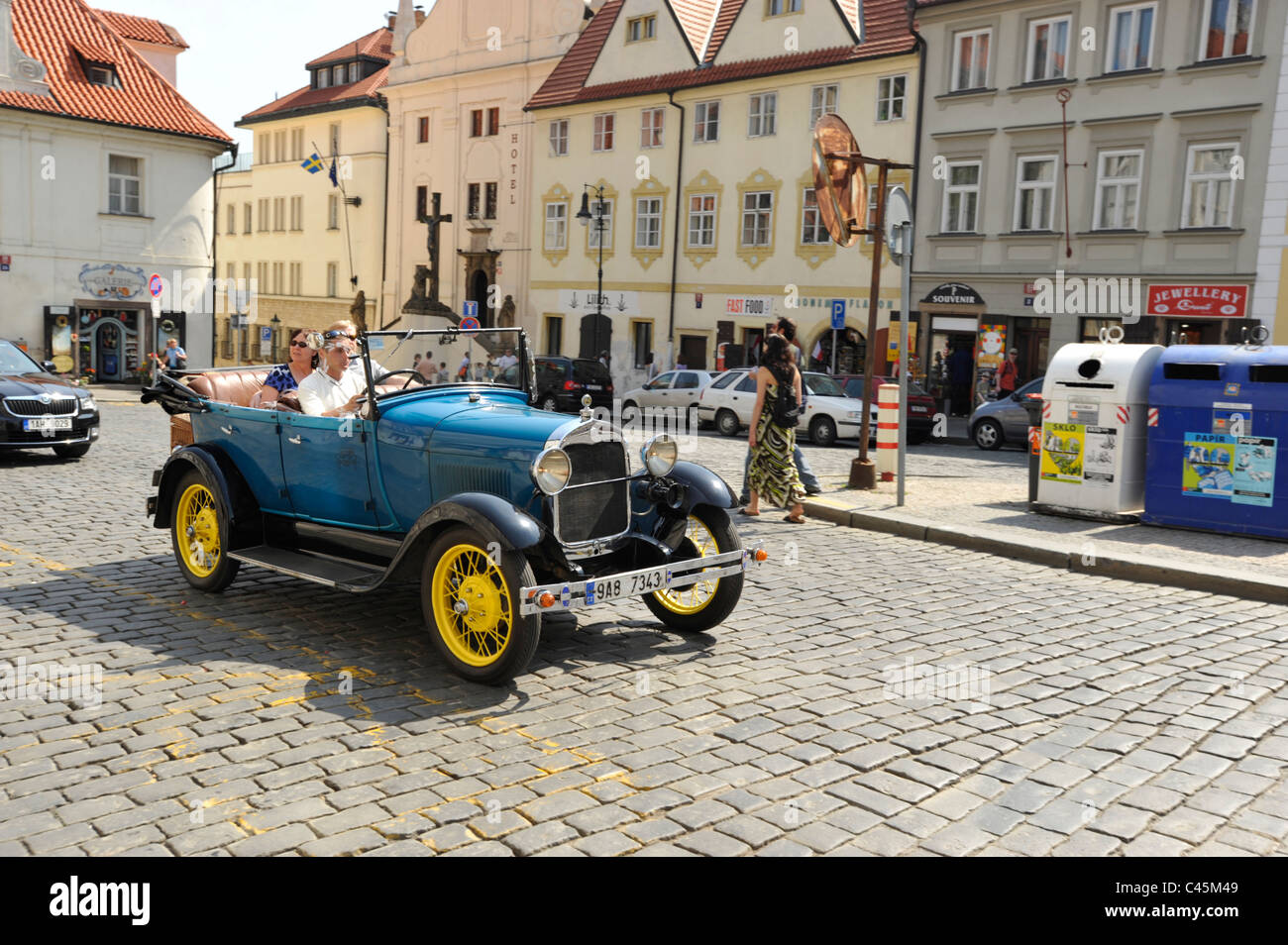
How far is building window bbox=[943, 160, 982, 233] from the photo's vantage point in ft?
99.1

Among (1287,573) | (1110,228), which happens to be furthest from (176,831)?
(1110,228)

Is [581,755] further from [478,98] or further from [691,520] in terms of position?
[478,98]

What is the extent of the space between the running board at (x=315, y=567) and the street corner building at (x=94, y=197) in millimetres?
30232

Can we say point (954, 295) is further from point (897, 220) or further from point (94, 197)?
point (94, 197)

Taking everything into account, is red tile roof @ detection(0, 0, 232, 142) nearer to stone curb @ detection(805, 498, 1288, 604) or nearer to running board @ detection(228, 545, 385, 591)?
stone curb @ detection(805, 498, 1288, 604)

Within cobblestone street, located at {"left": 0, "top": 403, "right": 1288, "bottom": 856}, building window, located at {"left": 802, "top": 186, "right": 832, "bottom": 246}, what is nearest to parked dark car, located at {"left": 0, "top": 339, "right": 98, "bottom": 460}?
cobblestone street, located at {"left": 0, "top": 403, "right": 1288, "bottom": 856}

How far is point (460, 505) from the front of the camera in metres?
5.93

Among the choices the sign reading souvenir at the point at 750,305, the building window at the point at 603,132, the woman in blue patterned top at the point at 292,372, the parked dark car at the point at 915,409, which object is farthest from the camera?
the building window at the point at 603,132

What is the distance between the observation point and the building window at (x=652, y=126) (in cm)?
3884

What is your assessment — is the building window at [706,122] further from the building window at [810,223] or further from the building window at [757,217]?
the building window at [810,223]

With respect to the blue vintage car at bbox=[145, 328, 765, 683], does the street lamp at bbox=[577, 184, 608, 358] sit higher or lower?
higher

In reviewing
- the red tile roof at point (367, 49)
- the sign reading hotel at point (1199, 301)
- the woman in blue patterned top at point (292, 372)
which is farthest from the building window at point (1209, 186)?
the red tile roof at point (367, 49)

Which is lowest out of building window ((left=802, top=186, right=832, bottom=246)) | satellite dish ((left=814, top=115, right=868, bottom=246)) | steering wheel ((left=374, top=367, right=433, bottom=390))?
steering wheel ((left=374, top=367, right=433, bottom=390))

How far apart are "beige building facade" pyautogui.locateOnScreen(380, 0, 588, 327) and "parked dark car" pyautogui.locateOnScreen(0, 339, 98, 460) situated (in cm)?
2768
